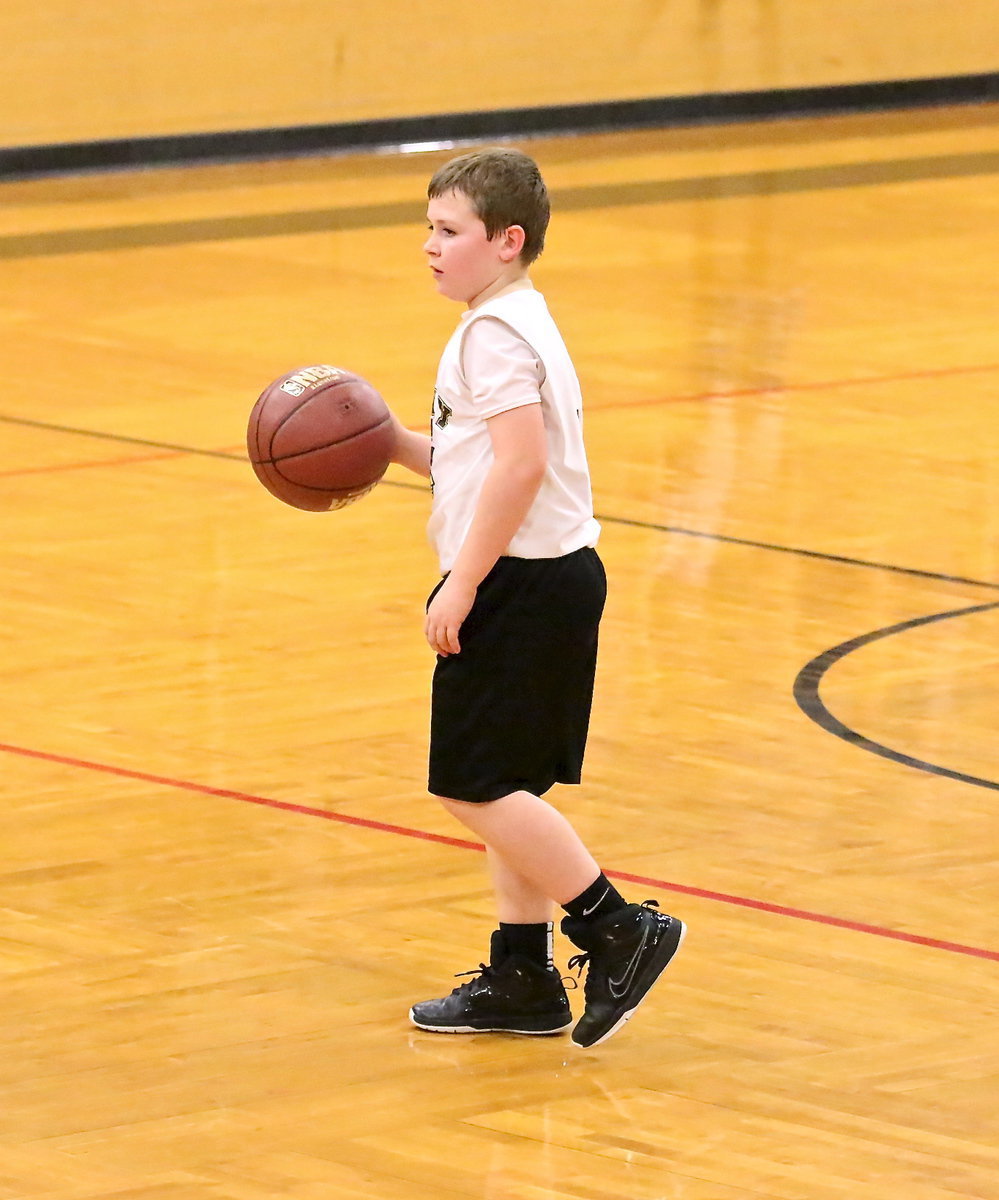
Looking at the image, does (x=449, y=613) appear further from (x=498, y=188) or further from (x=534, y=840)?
(x=498, y=188)

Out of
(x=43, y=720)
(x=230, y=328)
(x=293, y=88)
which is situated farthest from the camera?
(x=293, y=88)

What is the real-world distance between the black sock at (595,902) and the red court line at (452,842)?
0.63m

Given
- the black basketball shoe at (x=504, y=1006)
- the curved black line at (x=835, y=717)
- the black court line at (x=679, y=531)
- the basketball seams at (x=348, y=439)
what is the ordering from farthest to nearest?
1. the black court line at (x=679, y=531)
2. the curved black line at (x=835, y=717)
3. the basketball seams at (x=348, y=439)
4. the black basketball shoe at (x=504, y=1006)

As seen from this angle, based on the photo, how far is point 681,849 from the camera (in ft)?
16.0

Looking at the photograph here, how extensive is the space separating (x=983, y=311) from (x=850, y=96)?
7201 millimetres

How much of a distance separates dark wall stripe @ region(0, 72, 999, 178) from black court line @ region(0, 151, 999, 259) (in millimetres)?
1822

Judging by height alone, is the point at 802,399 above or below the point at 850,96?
below

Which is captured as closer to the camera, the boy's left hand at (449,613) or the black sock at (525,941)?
the boy's left hand at (449,613)

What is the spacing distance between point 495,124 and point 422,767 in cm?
1116

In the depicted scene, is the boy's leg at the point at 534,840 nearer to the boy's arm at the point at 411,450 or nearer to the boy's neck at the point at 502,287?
the boy's arm at the point at 411,450

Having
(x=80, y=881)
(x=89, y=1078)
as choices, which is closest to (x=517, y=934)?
(x=89, y=1078)

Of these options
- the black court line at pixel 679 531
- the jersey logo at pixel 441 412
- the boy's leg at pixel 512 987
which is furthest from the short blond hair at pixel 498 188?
the black court line at pixel 679 531

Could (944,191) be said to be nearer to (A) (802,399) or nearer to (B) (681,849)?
(A) (802,399)

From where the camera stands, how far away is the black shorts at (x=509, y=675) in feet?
12.8
